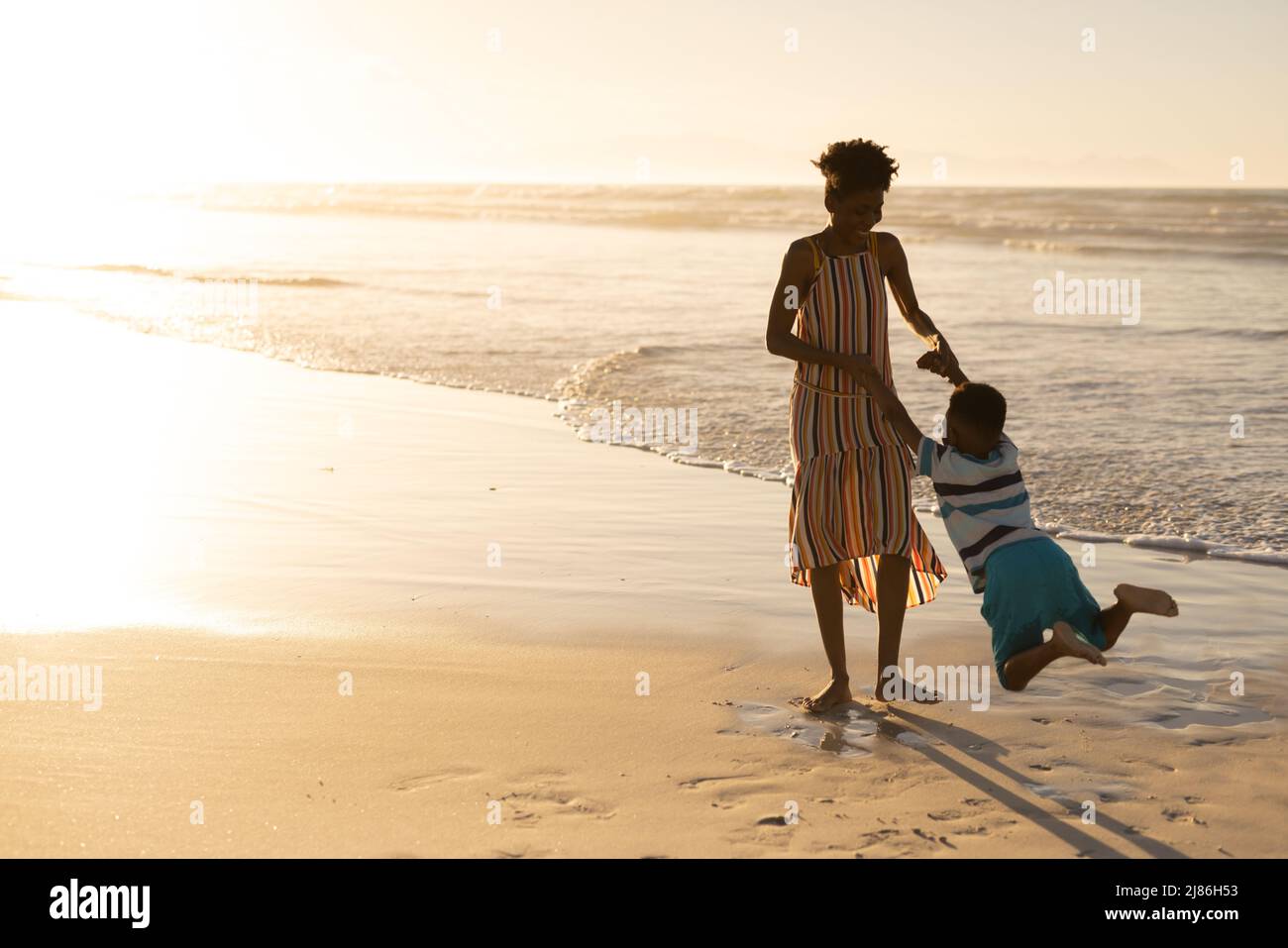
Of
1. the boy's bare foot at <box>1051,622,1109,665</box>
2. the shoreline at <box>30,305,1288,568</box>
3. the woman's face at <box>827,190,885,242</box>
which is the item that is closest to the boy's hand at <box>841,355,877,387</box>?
the woman's face at <box>827,190,885,242</box>

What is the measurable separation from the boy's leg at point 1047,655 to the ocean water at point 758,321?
2806 mm

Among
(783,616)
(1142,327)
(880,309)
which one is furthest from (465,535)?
(1142,327)

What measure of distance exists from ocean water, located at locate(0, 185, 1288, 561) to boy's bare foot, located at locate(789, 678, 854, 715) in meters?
2.76

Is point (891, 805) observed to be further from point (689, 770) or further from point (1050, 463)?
point (1050, 463)

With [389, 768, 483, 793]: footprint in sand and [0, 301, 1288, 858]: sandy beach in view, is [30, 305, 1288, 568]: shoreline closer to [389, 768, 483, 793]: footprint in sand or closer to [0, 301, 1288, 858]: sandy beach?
[0, 301, 1288, 858]: sandy beach

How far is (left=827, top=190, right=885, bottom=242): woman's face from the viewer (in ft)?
12.8

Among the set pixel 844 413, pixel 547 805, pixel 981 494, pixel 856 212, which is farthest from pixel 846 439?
pixel 547 805

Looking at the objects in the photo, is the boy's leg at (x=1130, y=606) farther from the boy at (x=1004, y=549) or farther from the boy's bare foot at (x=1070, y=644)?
the boy's bare foot at (x=1070, y=644)

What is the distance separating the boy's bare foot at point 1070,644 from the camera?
3.47 m

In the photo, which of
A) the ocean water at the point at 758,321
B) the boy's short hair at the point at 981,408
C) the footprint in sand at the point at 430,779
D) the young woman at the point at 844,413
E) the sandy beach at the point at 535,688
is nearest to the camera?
the sandy beach at the point at 535,688

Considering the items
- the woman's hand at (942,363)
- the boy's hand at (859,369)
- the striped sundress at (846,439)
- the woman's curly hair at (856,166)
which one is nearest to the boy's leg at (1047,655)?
the striped sundress at (846,439)

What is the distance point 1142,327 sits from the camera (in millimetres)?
13703

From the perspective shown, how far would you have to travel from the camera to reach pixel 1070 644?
353cm
